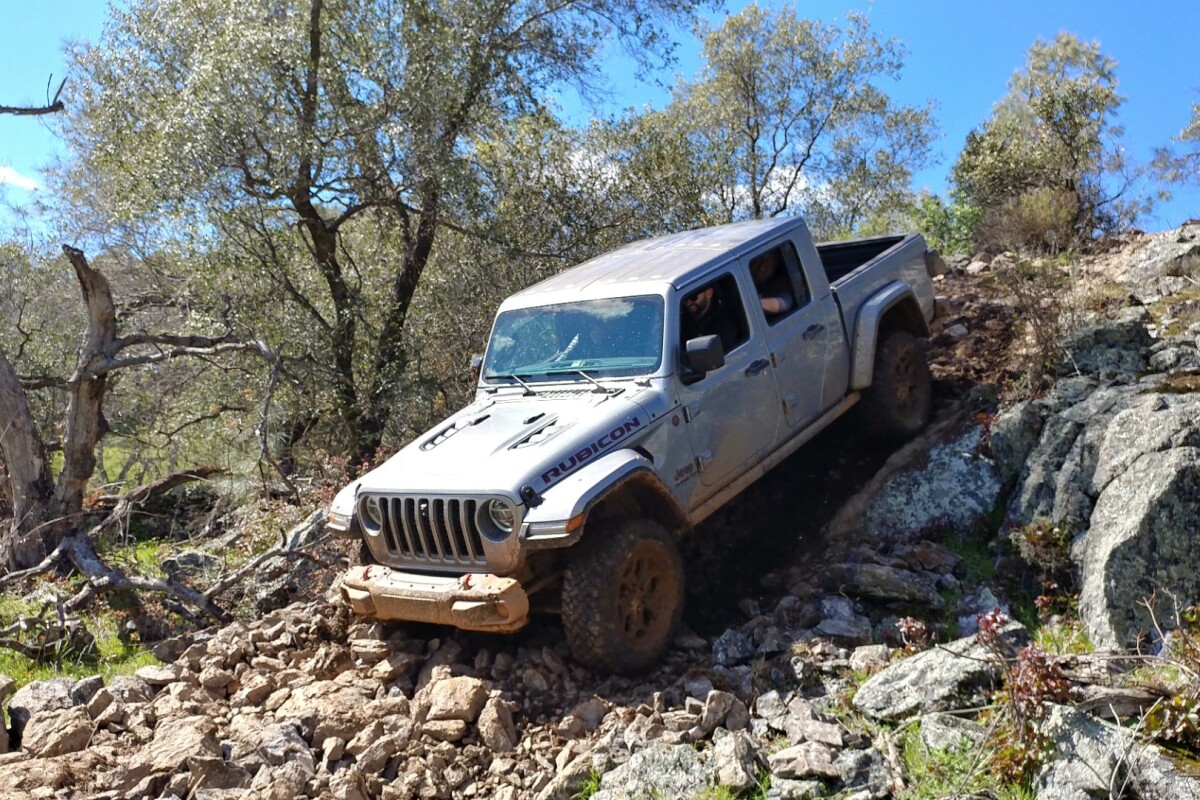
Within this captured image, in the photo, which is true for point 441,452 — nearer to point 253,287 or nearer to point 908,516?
point 908,516

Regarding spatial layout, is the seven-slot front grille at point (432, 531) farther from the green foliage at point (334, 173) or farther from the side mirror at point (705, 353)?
the green foliage at point (334, 173)

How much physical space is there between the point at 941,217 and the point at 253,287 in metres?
11.8

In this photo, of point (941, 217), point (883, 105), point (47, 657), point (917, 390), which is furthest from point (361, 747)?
point (883, 105)

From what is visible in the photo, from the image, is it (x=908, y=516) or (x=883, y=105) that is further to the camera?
(x=883, y=105)

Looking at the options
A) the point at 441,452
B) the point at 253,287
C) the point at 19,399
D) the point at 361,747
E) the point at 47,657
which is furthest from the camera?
the point at 253,287

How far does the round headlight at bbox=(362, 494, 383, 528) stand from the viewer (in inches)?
211

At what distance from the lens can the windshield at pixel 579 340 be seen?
5.84m

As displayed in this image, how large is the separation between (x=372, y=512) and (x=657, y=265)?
2331mm

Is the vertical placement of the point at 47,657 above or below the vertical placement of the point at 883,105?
below

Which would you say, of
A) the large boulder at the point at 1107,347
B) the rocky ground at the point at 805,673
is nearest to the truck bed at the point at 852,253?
the large boulder at the point at 1107,347

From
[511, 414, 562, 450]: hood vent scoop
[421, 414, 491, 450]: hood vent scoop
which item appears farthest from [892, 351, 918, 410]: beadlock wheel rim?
[421, 414, 491, 450]: hood vent scoop

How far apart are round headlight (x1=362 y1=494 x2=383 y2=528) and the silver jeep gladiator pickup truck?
0.04 feet

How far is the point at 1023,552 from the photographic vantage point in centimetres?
563

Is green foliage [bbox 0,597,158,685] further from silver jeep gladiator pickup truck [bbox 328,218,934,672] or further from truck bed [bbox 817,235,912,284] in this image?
truck bed [bbox 817,235,912,284]
